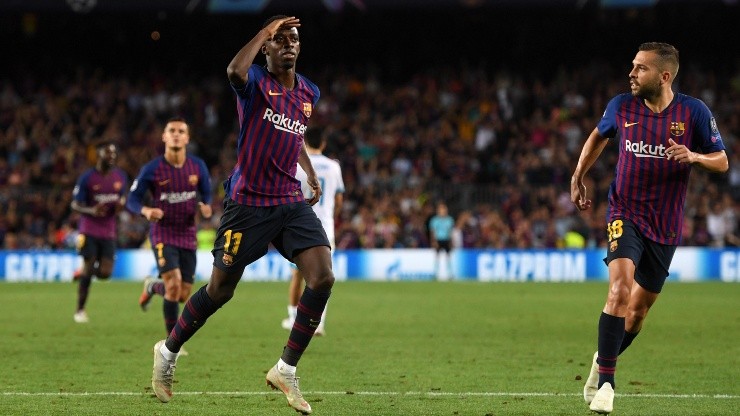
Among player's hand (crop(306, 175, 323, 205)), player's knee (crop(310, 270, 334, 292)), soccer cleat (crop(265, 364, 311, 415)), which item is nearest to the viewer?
soccer cleat (crop(265, 364, 311, 415))

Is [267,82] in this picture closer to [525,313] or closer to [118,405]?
[118,405]

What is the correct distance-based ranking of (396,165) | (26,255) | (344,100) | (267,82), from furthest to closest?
(344,100) → (396,165) → (26,255) → (267,82)

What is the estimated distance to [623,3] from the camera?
1170 inches

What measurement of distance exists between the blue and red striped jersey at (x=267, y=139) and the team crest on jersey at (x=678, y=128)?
8.56ft

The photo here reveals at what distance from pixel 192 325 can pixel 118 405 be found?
2.77 ft

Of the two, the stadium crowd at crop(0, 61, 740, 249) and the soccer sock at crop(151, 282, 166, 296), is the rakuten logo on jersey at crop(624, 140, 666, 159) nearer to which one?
the soccer sock at crop(151, 282, 166, 296)

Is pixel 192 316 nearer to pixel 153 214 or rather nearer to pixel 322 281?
pixel 322 281

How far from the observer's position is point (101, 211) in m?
17.1

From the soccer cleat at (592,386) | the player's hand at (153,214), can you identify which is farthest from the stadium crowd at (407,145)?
the soccer cleat at (592,386)

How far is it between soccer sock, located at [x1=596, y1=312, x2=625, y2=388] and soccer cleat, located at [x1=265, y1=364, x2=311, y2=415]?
2016 mm

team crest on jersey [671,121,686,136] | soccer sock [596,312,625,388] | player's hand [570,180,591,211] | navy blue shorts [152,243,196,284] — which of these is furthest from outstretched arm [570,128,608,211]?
navy blue shorts [152,243,196,284]

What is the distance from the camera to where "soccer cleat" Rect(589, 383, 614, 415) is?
24.9ft

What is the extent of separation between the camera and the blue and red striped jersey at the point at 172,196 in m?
12.6

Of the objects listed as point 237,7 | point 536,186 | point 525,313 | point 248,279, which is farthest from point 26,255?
point 525,313
